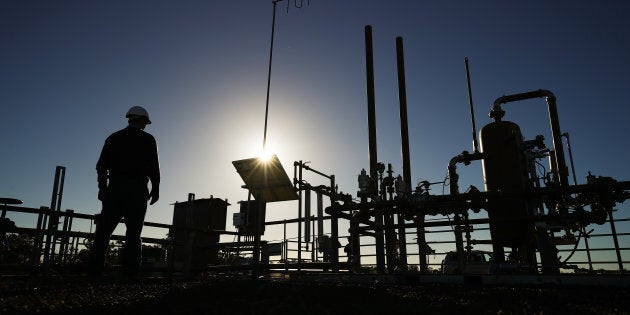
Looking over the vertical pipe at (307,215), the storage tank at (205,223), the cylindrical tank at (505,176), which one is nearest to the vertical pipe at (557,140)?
the cylindrical tank at (505,176)

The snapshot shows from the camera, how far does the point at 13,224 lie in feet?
23.6

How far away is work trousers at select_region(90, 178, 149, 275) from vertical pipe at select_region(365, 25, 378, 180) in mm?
6637

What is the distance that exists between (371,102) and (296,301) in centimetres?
965

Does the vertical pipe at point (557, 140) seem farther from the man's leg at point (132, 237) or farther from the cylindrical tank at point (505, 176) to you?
the man's leg at point (132, 237)

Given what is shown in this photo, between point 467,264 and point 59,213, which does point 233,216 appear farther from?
point 467,264

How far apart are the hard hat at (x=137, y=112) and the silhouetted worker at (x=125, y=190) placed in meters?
0.25

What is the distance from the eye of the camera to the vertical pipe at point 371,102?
1153 cm

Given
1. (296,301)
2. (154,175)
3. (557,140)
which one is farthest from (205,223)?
(296,301)

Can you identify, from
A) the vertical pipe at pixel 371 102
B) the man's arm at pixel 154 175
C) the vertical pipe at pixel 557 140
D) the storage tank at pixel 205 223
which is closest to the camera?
the man's arm at pixel 154 175

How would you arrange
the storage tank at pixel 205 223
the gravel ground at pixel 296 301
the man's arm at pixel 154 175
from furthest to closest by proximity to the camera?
the storage tank at pixel 205 223 < the man's arm at pixel 154 175 < the gravel ground at pixel 296 301

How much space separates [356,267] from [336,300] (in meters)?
7.04

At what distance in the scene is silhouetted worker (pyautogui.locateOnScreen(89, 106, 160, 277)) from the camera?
5.23 meters

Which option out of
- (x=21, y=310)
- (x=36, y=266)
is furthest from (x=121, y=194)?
(x=36, y=266)

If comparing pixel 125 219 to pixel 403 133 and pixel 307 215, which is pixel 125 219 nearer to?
pixel 307 215
